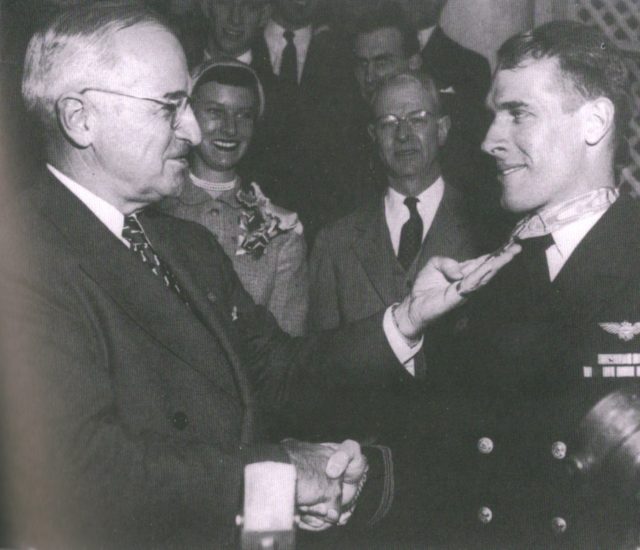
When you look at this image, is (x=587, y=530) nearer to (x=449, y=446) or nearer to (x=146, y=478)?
(x=449, y=446)

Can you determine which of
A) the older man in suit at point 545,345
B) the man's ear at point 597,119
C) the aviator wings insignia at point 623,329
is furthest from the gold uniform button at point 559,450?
the man's ear at point 597,119

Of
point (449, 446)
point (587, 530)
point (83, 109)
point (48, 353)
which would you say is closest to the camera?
point (48, 353)

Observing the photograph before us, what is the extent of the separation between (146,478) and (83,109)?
651 millimetres

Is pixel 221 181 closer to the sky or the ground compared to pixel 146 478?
closer to the sky

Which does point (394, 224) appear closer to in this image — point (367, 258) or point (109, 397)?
point (367, 258)

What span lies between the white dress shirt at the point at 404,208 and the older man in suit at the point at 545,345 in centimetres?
16

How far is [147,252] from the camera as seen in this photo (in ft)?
4.85

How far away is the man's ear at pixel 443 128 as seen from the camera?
1669 mm

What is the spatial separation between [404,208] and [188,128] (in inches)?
20.2

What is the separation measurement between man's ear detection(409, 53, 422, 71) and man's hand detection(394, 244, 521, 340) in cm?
44

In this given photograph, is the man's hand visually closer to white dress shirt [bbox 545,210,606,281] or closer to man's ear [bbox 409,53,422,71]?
white dress shirt [bbox 545,210,606,281]

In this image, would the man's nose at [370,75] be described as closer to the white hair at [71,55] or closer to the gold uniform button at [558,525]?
the white hair at [71,55]

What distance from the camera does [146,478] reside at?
1257 mm

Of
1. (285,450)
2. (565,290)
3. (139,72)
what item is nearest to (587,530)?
(565,290)
